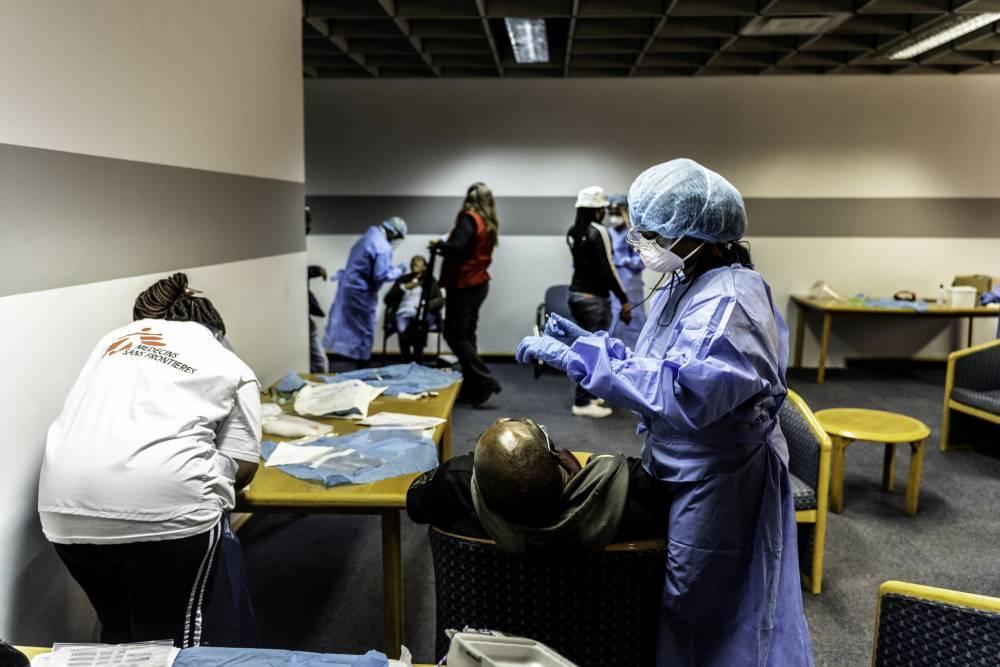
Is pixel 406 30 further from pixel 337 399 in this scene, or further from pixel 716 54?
pixel 337 399

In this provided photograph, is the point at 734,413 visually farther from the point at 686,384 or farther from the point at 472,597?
the point at 472,597

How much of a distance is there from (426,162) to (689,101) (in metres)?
2.47

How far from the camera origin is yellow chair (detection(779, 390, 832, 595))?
2.49 metres

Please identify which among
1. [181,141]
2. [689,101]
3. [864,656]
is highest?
[689,101]

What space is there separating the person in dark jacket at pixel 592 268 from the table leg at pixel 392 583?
2609 mm

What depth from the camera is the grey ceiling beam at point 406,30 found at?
4.42 m

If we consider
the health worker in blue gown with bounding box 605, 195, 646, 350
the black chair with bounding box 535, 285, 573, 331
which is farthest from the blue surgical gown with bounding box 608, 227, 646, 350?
the black chair with bounding box 535, 285, 573, 331

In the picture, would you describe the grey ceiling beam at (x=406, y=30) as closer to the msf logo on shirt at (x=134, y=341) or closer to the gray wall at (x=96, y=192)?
the gray wall at (x=96, y=192)

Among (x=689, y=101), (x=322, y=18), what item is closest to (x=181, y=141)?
(x=322, y=18)

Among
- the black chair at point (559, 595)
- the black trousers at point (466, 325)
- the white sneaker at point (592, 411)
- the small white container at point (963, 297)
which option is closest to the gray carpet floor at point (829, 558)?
the white sneaker at point (592, 411)

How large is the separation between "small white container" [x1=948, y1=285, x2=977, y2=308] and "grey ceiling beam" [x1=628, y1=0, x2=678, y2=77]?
327 cm

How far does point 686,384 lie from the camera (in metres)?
1.34

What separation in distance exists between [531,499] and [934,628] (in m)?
0.70

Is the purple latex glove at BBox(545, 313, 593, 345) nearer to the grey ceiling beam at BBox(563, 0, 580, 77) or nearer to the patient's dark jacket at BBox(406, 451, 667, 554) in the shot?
the patient's dark jacket at BBox(406, 451, 667, 554)
